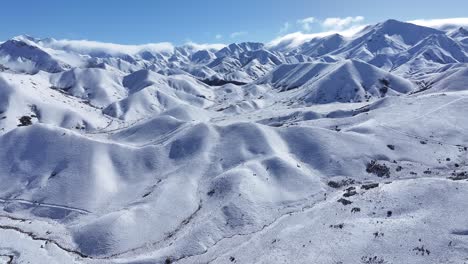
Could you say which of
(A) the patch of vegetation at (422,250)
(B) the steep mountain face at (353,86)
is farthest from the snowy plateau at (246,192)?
(B) the steep mountain face at (353,86)

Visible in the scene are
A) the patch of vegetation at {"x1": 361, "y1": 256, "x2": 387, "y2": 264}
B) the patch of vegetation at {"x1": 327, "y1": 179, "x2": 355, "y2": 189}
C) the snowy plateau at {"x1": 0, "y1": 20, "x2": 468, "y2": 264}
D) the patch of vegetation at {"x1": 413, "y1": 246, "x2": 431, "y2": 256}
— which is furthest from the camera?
the patch of vegetation at {"x1": 327, "y1": 179, "x2": 355, "y2": 189}

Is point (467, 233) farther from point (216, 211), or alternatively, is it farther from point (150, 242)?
point (150, 242)

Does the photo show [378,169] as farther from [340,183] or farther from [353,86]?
[353,86]

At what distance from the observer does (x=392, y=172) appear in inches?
2630

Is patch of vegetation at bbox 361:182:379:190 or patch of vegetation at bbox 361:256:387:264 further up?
patch of vegetation at bbox 361:256:387:264

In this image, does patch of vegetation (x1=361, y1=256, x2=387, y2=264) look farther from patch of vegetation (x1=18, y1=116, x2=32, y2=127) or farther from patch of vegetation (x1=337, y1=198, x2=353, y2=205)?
patch of vegetation (x1=18, y1=116, x2=32, y2=127)

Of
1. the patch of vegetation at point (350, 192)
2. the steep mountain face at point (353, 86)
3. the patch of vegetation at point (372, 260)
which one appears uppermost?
the patch of vegetation at point (372, 260)

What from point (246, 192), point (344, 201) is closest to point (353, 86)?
point (344, 201)

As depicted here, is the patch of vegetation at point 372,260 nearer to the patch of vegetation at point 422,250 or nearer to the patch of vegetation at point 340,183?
the patch of vegetation at point 422,250

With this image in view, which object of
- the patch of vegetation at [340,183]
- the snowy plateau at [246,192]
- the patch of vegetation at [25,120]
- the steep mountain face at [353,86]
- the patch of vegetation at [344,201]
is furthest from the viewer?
the steep mountain face at [353,86]

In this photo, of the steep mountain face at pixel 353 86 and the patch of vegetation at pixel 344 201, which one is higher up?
the patch of vegetation at pixel 344 201

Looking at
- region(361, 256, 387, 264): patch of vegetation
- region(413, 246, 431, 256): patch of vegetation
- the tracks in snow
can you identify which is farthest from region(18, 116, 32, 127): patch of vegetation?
region(413, 246, 431, 256): patch of vegetation

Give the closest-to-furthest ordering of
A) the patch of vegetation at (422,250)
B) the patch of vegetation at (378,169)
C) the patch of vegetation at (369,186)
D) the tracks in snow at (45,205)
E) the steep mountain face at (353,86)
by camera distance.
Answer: the patch of vegetation at (422,250)
the patch of vegetation at (369,186)
the tracks in snow at (45,205)
the patch of vegetation at (378,169)
the steep mountain face at (353,86)

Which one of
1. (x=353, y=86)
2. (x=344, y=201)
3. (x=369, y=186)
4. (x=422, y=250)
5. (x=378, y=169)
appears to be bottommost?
(x=353, y=86)
